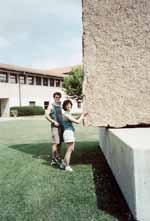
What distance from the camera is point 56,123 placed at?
6.58 meters

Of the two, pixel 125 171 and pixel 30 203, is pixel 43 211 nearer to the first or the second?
pixel 30 203

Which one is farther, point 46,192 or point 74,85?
point 74,85

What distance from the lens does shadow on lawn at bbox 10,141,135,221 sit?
3.83 m

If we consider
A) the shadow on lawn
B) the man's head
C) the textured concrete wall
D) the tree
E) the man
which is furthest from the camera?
the tree

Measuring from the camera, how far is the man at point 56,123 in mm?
6625

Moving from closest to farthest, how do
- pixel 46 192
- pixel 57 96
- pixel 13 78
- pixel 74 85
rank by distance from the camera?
pixel 46 192
pixel 57 96
pixel 13 78
pixel 74 85

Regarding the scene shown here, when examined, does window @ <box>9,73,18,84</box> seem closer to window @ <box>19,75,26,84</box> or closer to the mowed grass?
window @ <box>19,75,26,84</box>

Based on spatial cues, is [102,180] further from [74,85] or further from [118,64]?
[74,85]

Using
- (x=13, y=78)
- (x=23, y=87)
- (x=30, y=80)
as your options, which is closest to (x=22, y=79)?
(x=23, y=87)

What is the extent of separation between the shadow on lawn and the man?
0.39 meters

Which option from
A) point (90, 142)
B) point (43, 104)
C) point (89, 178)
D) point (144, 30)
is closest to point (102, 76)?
point (144, 30)

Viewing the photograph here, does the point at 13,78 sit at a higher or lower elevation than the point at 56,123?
higher

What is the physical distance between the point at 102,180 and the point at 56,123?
5.90 feet

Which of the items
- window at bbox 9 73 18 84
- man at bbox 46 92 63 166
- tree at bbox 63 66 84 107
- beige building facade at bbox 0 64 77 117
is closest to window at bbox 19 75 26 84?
beige building facade at bbox 0 64 77 117
